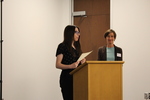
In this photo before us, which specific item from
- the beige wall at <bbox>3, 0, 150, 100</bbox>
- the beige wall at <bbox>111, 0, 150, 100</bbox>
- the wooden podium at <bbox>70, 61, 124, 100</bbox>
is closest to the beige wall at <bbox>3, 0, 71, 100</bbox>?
the beige wall at <bbox>3, 0, 150, 100</bbox>

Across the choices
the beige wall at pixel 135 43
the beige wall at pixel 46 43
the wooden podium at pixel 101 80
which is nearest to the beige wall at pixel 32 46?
the beige wall at pixel 46 43

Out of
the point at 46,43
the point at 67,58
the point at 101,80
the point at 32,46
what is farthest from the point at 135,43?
the point at 101,80

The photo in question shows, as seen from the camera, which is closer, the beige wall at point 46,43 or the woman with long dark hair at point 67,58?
the woman with long dark hair at point 67,58

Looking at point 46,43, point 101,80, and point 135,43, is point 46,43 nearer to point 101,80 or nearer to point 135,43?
point 135,43

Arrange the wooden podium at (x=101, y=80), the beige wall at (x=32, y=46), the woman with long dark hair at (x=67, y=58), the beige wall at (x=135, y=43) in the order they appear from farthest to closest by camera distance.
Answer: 1. the beige wall at (x=135, y=43)
2. the beige wall at (x=32, y=46)
3. the woman with long dark hair at (x=67, y=58)
4. the wooden podium at (x=101, y=80)

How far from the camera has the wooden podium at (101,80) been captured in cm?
206

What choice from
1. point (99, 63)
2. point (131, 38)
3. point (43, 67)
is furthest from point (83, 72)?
point (131, 38)

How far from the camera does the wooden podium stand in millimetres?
2059

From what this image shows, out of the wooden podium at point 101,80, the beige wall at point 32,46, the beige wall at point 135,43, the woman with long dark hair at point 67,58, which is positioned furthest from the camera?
the beige wall at point 135,43

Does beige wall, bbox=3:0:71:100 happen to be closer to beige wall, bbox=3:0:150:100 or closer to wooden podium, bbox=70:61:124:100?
beige wall, bbox=3:0:150:100

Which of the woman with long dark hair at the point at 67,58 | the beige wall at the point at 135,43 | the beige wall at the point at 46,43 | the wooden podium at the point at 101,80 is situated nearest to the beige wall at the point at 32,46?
the beige wall at the point at 46,43

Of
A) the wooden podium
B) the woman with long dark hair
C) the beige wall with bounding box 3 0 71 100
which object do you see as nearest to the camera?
the wooden podium

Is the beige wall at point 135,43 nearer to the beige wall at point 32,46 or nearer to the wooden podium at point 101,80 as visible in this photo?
the beige wall at point 32,46

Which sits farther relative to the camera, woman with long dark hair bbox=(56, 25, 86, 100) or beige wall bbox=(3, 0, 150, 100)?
beige wall bbox=(3, 0, 150, 100)
